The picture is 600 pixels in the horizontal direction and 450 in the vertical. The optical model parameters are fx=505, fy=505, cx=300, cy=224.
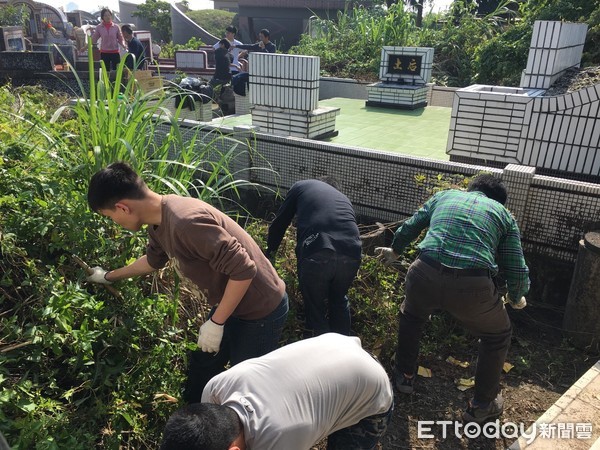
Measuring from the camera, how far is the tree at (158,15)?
2995cm

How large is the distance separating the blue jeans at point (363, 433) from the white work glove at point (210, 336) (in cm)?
70

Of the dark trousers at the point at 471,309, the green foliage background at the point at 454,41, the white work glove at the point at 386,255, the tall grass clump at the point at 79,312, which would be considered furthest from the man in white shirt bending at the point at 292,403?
the green foliage background at the point at 454,41

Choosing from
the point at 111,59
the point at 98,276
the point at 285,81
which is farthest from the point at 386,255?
the point at 111,59

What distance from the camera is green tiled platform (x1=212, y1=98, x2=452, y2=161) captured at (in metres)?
7.05

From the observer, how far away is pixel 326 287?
3.25m

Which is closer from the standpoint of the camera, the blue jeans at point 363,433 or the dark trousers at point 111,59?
the blue jeans at point 363,433

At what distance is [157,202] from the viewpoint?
229 centimetres

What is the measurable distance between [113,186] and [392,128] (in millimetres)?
6687

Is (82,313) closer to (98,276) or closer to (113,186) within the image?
(98,276)

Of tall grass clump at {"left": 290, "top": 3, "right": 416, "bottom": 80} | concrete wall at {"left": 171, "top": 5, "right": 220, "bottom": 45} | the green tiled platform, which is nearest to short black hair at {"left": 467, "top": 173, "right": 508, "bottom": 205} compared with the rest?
the green tiled platform

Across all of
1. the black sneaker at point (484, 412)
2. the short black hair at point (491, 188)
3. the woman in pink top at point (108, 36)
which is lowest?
the black sneaker at point (484, 412)

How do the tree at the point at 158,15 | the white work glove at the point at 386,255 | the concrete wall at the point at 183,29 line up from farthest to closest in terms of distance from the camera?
the tree at the point at 158,15
the concrete wall at the point at 183,29
the white work glove at the point at 386,255

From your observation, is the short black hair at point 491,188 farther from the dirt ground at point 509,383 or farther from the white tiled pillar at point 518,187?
the dirt ground at point 509,383

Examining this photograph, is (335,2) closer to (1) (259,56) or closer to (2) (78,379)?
(1) (259,56)
